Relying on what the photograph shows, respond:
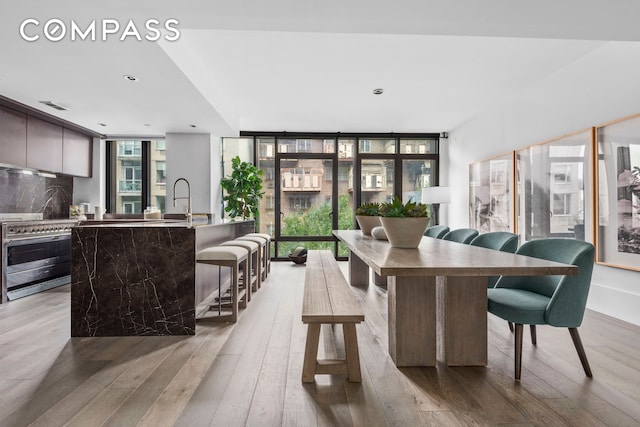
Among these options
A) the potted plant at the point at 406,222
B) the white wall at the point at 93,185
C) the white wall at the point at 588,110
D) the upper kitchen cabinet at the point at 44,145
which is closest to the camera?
the potted plant at the point at 406,222

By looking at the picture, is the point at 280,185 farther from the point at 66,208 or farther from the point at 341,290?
the point at 341,290

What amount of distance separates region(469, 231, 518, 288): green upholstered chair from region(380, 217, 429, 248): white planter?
756 millimetres

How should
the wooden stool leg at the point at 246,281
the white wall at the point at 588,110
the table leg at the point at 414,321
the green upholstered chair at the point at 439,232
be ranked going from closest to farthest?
1. the table leg at the point at 414,321
2. the white wall at the point at 588,110
3. the wooden stool leg at the point at 246,281
4. the green upholstered chair at the point at 439,232

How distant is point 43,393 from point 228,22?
2.65 metres

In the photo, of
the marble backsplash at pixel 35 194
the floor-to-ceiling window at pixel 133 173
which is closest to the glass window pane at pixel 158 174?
the floor-to-ceiling window at pixel 133 173

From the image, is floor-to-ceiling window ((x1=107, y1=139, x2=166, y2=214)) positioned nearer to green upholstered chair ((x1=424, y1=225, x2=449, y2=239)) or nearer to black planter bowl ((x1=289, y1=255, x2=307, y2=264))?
black planter bowl ((x1=289, y1=255, x2=307, y2=264))

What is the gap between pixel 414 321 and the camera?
7.48ft

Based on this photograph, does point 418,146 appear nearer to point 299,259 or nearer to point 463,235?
point 299,259

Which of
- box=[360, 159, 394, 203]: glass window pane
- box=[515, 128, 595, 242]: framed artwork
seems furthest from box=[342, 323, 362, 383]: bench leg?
box=[360, 159, 394, 203]: glass window pane

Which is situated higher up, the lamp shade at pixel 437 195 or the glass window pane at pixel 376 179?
the glass window pane at pixel 376 179

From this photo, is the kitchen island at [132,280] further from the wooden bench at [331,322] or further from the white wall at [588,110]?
the white wall at [588,110]

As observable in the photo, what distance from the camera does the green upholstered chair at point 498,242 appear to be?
2.79m

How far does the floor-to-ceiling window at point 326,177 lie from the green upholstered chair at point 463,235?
11.4 feet

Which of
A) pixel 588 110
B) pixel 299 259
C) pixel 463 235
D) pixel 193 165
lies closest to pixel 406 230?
pixel 463 235
